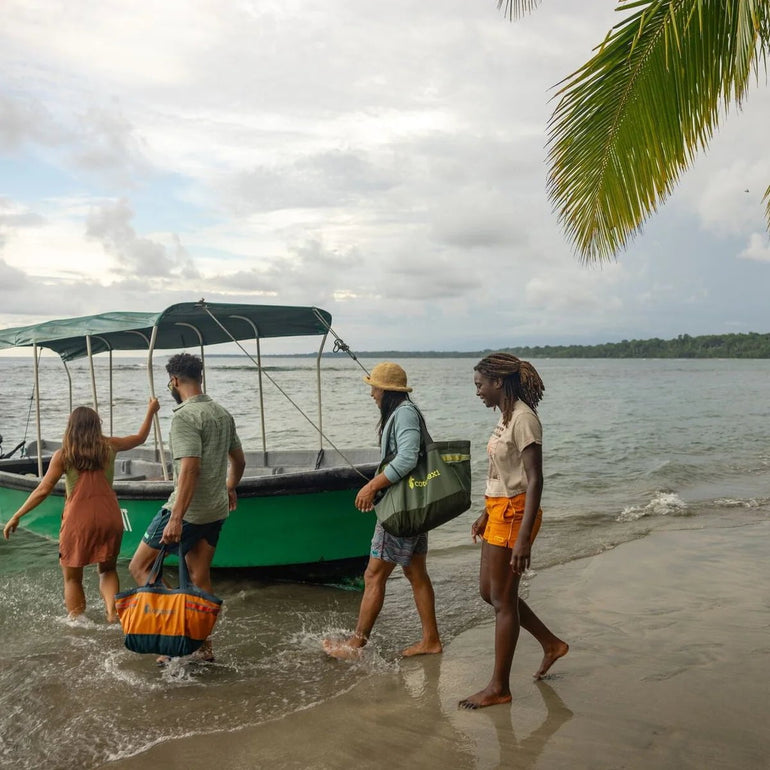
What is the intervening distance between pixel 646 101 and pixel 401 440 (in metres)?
2.26

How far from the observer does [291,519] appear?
21.4ft

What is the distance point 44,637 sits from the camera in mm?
5695

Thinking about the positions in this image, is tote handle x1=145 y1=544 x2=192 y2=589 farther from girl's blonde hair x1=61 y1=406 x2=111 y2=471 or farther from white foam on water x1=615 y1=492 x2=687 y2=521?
white foam on water x1=615 y1=492 x2=687 y2=521

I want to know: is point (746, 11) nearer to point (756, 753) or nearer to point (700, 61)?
point (700, 61)

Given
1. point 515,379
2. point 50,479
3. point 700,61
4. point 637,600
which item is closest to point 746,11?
point 700,61

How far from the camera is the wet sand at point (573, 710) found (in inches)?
139

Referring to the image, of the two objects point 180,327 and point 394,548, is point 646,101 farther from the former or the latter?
point 180,327

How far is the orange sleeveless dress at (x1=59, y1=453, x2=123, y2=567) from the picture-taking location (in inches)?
201

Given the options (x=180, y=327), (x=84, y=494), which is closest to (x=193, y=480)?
(x=84, y=494)

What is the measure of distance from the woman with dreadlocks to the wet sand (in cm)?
33

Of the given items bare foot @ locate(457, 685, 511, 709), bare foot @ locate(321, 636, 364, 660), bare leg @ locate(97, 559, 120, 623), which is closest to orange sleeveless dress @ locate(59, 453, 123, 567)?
bare leg @ locate(97, 559, 120, 623)

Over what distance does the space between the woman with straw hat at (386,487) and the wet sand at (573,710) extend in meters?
0.36

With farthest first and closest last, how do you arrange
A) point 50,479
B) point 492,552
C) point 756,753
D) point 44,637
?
1. point 44,637
2. point 50,479
3. point 492,552
4. point 756,753

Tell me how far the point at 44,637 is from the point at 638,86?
17.9 feet
